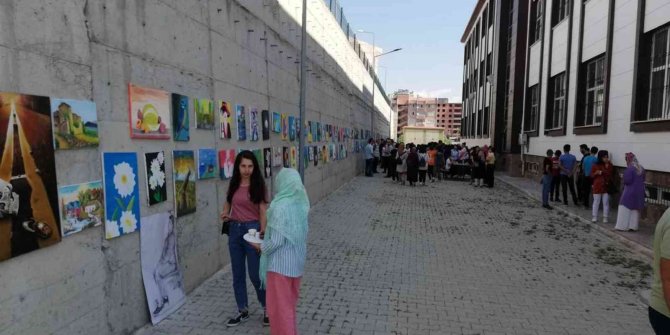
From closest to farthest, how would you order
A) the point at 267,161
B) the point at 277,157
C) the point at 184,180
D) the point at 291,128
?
the point at 184,180, the point at 267,161, the point at 277,157, the point at 291,128

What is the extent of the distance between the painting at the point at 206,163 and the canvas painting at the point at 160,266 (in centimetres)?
88

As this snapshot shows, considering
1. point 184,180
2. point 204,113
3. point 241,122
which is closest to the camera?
point 184,180

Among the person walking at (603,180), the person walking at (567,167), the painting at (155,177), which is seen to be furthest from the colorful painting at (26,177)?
the person walking at (567,167)

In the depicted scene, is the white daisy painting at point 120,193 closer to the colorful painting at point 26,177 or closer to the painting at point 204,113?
the colorful painting at point 26,177

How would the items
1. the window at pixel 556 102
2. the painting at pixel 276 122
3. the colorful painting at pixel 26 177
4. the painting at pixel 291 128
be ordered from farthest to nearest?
1. the window at pixel 556 102
2. the painting at pixel 291 128
3. the painting at pixel 276 122
4. the colorful painting at pixel 26 177

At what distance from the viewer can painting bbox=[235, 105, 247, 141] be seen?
6.75m

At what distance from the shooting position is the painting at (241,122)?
675cm

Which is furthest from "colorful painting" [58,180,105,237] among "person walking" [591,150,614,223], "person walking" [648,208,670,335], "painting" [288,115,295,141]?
"person walking" [591,150,614,223]

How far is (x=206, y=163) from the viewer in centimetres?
575

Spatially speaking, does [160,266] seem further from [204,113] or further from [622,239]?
[622,239]

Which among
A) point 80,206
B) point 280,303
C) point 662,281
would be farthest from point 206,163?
point 662,281

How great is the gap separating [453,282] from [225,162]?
11.9 ft

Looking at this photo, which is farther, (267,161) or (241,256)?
(267,161)

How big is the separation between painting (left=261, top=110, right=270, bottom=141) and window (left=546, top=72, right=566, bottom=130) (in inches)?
524
